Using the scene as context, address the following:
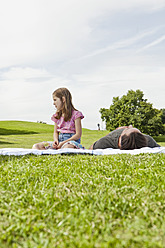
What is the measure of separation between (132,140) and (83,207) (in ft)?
13.2

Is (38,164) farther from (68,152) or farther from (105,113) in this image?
(105,113)

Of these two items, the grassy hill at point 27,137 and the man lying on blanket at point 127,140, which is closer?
the man lying on blanket at point 127,140

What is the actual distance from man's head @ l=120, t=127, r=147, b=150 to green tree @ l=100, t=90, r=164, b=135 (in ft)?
21.3

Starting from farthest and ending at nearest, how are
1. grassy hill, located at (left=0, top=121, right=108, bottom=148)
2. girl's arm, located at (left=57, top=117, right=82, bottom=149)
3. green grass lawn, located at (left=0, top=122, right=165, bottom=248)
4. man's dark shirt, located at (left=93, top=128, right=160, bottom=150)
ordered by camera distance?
grassy hill, located at (left=0, top=121, right=108, bottom=148) → man's dark shirt, located at (left=93, top=128, right=160, bottom=150) → girl's arm, located at (left=57, top=117, right=82, bottom=149) → green grass lawn, located at (left=0, top=122, right=165, bottom=248)

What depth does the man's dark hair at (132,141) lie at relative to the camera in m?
5.97

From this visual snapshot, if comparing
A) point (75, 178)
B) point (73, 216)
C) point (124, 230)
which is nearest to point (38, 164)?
point (75, 178)

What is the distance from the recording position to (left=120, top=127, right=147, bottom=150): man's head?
5969 millimetres

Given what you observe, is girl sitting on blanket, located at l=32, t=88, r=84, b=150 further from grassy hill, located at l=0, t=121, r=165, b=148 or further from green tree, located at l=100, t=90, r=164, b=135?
green tree, located at l=100, t=90, r=164, b=135

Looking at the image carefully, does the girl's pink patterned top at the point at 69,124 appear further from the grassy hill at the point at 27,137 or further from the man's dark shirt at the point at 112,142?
the grassy hill at the point at 27,137

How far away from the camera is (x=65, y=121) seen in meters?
5.60

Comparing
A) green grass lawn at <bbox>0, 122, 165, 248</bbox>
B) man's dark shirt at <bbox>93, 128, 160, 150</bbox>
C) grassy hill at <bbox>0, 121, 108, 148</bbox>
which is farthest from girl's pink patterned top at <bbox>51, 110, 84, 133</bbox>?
grassy hill at <bbox>0, 121, 108, 148</bbox>

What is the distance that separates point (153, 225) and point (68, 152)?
307 cm

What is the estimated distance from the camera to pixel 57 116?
5.75m

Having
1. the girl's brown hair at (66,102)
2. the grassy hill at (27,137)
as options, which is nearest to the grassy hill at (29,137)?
the grassy hill at (27,137)
